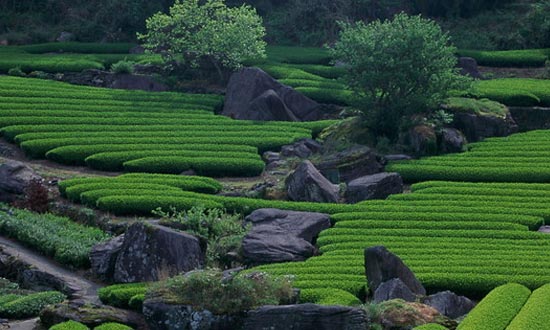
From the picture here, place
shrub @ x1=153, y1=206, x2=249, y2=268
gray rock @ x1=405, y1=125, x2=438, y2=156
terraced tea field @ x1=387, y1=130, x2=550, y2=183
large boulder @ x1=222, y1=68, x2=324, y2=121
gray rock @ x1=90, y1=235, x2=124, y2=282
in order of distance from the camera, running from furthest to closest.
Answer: large boulder @ x1=222, y1=68, x2=324, y2=121, gray rock @ x1=405, y1=125, x2=438, y2=156, terraced tea field @ x1=387, y1=130, x2=550, y2=183, shrub @ x1=153, y1=206, x2=249, y2=268, gray rock @ x1=90, y1=235, x2=124, y2=282

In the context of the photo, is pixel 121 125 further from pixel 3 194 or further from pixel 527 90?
pixel 527 90

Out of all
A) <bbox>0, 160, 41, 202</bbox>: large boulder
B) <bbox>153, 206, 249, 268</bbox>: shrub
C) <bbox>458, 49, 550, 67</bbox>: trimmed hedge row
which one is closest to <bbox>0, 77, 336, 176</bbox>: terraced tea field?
<bbox>0, 160, 41, 202</bbox>: large boulder

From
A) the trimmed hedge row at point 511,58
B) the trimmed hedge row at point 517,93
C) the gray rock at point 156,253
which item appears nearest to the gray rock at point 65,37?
the trimmed hedge row at point 511,58

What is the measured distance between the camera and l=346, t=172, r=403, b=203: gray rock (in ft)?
153

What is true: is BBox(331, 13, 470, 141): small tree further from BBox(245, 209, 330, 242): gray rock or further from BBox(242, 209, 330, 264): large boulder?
BBox(242, 209, 330, 264): large boulder

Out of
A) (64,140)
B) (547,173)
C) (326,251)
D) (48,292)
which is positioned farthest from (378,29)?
(48,292)

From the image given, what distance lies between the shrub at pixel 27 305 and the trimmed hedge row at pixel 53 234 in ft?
16.7

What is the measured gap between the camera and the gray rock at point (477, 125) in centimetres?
5591

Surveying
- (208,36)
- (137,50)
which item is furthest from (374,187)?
(137,50)

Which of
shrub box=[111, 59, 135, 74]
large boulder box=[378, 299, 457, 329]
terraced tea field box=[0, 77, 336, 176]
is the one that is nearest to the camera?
large boulder box=[378, 299, 457, 329]

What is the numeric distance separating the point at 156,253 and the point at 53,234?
671cm

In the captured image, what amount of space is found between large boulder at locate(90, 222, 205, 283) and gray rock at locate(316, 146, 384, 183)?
14016 mm

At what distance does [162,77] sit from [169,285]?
38.3 meters

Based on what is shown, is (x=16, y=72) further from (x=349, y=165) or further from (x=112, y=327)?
(x=112, y=327)
